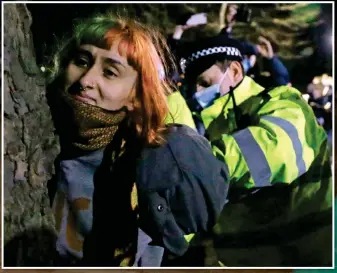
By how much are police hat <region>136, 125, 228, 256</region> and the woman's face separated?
40 cm

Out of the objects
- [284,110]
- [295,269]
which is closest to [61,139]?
[284,110]

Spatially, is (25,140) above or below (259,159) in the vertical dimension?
above

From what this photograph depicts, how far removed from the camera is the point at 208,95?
11.6ft

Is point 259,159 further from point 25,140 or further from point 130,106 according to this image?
point 25,140

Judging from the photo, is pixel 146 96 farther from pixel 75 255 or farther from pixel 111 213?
pixel 75 255

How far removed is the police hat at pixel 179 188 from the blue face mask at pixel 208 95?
205 mm

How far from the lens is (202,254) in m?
3.55

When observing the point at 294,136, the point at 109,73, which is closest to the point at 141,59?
the point at 109,73

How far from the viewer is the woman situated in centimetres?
345

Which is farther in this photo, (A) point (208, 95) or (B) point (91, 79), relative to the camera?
(A) point (208, 95)

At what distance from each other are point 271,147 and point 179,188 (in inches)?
25.8

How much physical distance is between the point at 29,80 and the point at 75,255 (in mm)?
1186

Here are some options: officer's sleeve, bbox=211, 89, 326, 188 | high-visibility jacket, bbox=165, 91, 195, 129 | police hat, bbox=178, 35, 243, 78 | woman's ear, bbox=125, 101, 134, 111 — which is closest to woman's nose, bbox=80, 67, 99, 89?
woman's ear, bbox=125, 101, 134, 111

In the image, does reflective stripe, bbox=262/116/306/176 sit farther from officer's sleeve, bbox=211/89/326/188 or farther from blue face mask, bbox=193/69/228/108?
blue face mask, bbox=193/69/228/108
